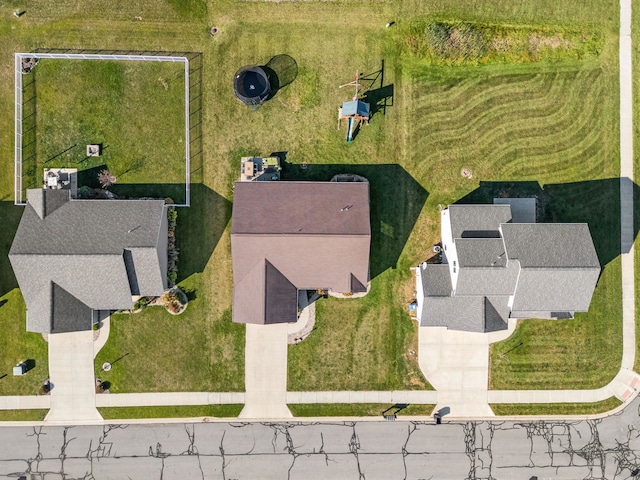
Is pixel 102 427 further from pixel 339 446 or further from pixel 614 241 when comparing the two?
pixel 614 241

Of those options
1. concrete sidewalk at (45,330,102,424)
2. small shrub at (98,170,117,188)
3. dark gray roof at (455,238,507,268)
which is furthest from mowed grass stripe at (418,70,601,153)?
concrete sidewalk at (45,330,102,424)

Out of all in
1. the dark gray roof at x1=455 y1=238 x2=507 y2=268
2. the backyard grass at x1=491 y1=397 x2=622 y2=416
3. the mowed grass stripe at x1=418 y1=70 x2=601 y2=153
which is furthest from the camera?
the backyard grass at x1=491 y1=397 x2=622 y2=416

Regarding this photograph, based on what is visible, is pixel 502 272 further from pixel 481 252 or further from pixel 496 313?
pixel 496 313

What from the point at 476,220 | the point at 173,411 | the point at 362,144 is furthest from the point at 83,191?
the point at 476,220

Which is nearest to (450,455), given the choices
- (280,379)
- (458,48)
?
(280,379)

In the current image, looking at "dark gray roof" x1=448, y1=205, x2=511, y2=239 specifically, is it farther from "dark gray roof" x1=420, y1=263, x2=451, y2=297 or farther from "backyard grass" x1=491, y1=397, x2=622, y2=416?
"backyard grass" x1=491, y1=397, x2=622, y2=416

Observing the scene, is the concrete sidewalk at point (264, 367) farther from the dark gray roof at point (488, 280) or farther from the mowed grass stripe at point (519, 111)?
the mowed grass stripe at point (519, 111)
